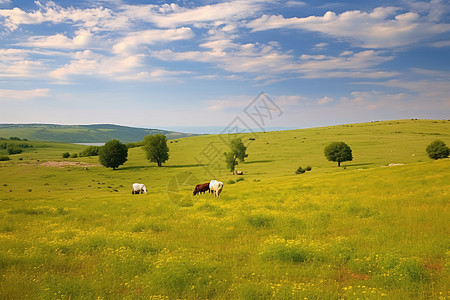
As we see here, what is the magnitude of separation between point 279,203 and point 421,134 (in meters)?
140

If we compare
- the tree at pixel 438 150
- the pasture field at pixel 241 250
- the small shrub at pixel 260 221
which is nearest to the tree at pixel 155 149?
the pasture field at pixel 241 250

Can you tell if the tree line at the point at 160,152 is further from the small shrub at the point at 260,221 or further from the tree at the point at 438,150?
the small shrub at the point at 260,221

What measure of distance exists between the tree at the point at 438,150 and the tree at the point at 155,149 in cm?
7789

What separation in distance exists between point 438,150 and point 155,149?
8100cm

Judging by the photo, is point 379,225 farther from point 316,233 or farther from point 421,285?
point 421,285

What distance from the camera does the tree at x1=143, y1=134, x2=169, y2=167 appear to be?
9431 cm

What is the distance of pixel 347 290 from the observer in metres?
8.34

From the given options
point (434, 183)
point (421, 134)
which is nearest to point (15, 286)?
point (434, 183)

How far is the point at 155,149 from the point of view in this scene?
94188 mm

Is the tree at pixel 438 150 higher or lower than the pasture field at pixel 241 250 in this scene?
higher

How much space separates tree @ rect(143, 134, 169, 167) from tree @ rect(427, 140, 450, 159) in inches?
3066

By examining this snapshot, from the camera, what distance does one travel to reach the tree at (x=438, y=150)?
2803 inches

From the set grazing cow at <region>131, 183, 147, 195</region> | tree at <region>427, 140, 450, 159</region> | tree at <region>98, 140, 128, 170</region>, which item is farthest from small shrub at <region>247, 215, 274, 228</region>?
tree at <region>98, 140, 128, 170</region>

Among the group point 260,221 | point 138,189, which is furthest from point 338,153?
point 260,221
